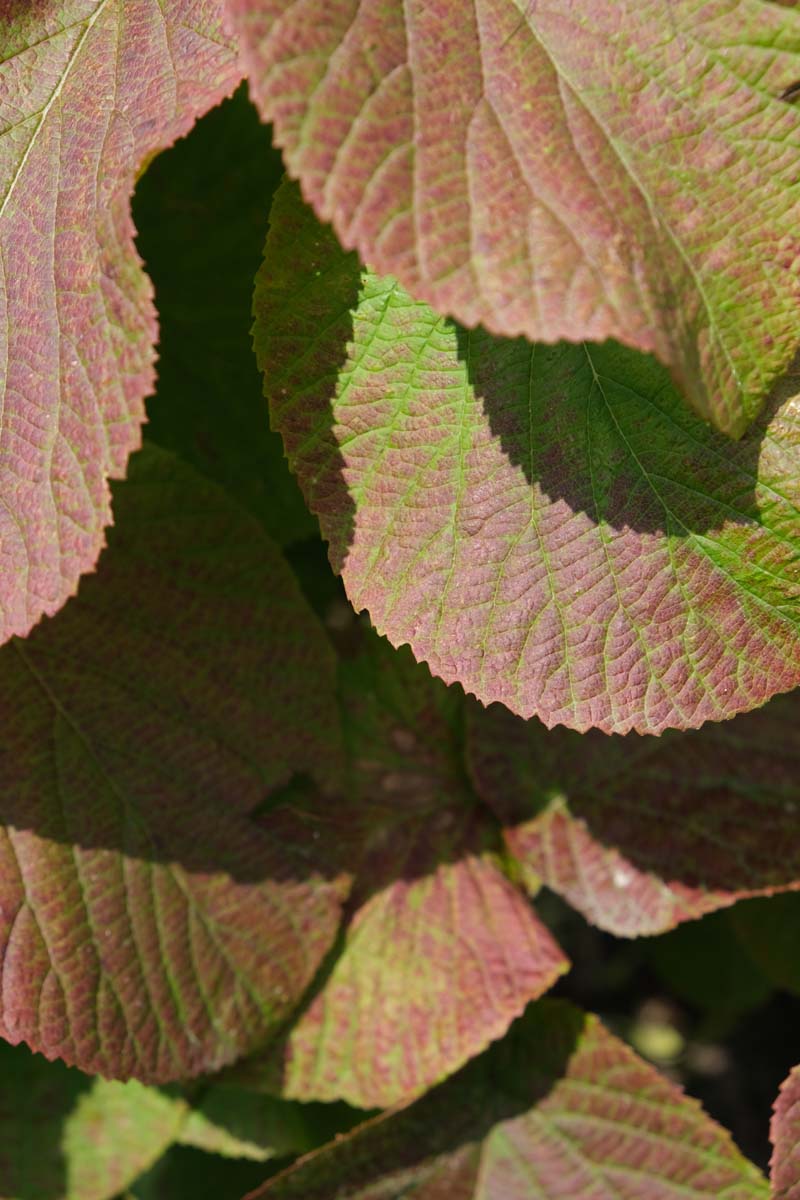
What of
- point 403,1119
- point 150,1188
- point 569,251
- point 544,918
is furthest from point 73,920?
point 544,918

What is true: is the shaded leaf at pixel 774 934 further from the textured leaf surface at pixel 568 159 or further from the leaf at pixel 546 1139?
the textured leaf surface at pixel 568 159

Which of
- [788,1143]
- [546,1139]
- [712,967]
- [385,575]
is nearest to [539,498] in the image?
[385,575]

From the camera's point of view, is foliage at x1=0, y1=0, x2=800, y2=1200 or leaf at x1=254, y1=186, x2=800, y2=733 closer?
foliage at x1=0, y1=0, x2=800, y2=1200

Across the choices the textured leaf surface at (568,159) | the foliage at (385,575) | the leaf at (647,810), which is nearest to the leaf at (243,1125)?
the foliage at (385,575)

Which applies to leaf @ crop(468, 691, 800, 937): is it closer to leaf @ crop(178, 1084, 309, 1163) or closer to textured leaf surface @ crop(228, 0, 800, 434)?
leaf @ crop(178, 1084, 309, 1163)


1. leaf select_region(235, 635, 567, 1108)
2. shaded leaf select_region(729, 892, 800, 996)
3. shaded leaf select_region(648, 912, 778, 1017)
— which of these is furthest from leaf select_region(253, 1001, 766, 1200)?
shaded leaf select_region(648, 912, 778, 1017)

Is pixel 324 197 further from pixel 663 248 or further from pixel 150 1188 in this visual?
pixel 150 1188

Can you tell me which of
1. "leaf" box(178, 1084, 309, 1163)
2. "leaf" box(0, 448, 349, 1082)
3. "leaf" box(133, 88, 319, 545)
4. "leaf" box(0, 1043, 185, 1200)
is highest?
"leaf" box(133, 88, 319, 545)

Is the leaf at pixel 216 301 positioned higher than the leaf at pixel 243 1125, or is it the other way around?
the leaf at pixel 216 301

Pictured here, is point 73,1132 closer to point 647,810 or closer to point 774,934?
point 647,810
